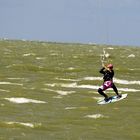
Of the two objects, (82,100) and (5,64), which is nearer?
(82,100)

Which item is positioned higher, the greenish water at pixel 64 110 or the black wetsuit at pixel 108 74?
the black wetsuit at pixel 108 74

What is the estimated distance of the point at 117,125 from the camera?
39.4 metres

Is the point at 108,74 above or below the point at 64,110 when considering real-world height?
above

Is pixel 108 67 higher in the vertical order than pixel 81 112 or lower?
higher

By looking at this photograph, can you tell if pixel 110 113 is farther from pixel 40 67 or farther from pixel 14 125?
pixel 40 67

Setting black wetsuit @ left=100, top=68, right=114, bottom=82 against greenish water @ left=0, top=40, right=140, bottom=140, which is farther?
black wetsuit @ left=100, top=68, right=114, bottom=82

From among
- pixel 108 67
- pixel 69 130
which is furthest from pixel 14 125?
pixel 108 67

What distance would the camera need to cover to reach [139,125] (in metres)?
39.7

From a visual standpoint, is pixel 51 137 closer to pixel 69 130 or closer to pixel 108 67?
pixel 69 130

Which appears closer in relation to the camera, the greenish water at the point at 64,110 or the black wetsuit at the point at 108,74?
the greenish water at the point at 64,110

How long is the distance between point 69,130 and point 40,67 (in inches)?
2384

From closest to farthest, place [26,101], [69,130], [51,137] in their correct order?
1. [51,137]
2. [69,130]
3. [26,101]

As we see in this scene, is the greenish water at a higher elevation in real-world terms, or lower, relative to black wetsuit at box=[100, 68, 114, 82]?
lower

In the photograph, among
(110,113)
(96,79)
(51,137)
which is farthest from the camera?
(96,79)
